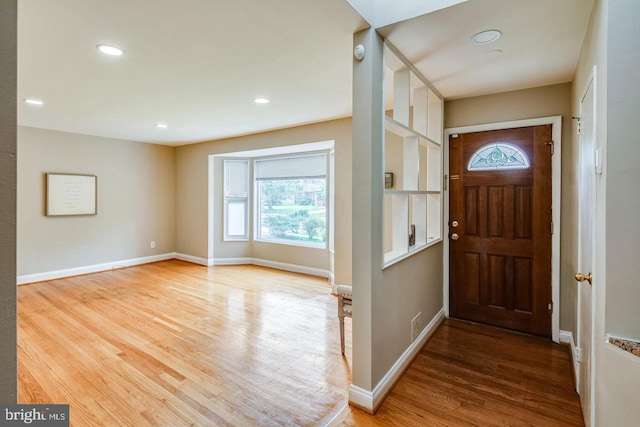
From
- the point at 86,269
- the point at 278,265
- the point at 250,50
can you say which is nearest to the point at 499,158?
the point at 250,50

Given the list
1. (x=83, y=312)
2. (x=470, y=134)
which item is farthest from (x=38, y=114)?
(x=470, y=134)

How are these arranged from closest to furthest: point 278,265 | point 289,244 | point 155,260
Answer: point 289,244 < point 278,265 < point 155,260

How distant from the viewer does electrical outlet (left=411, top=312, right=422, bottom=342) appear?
268cm

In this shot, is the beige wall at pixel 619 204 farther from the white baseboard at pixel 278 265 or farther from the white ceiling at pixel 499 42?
the white baseboard at pixel 278 265

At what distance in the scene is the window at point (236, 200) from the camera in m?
6.33

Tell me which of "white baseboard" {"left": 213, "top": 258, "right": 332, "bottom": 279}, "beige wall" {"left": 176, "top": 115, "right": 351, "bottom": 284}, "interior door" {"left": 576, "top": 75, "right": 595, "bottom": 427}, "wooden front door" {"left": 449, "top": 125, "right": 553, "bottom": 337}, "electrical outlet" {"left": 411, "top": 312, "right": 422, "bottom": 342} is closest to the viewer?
"interior door" {"left": 576, "top": 75, "right": 595, "bottom": 427}

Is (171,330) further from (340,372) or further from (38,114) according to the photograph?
(38,114)

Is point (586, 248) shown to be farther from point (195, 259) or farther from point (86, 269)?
point (86, 269)

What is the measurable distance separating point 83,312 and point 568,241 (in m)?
5.24

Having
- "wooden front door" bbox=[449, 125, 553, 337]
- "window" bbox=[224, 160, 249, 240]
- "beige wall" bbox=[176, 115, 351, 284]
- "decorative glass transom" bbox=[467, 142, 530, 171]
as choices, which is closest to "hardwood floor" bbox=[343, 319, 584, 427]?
"wooden front door" bbox=[449, 125, 553, 337]

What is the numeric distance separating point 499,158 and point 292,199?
139 inches

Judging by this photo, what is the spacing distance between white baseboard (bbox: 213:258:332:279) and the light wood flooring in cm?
127
